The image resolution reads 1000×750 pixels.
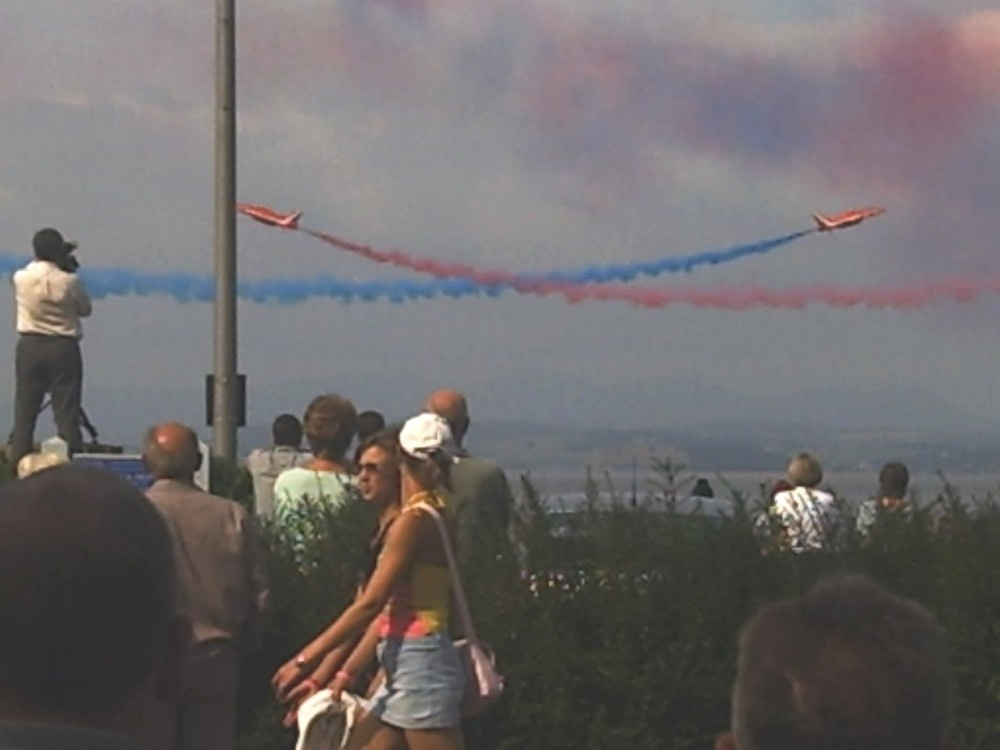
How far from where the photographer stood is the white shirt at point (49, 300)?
1495cm

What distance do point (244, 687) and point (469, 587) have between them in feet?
4.24

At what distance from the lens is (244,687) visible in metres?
9.80

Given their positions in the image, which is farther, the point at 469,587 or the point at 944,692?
the point at 469,587

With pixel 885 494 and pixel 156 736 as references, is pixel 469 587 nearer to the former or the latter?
pixel 885 494

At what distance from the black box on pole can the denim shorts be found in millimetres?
7337

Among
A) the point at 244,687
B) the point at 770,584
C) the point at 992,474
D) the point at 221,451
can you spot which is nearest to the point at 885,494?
the point at 992,474

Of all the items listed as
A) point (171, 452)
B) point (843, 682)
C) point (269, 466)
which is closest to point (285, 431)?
point (269, 466)

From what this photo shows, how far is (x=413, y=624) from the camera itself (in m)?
7.95

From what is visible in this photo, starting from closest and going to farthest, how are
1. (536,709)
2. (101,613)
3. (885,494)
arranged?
(101,613), (536,709), (885,494)

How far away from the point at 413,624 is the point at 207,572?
2.67 ft

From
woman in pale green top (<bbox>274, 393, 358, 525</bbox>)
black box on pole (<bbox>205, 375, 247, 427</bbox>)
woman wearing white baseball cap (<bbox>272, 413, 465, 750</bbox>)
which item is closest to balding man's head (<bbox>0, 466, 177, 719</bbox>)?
woman wearing white baseball cap (<bbox>272, 413, 465, 750</bbox>)

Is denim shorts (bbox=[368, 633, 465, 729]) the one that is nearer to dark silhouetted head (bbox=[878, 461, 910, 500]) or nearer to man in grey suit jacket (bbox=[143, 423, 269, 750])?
man in grey suit jacket (bbox=[143, 423, 269, 750])

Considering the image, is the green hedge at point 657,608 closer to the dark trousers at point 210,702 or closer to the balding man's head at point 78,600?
the dark trousers at point 210,702

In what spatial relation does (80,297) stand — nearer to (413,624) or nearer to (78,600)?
(413,624)
